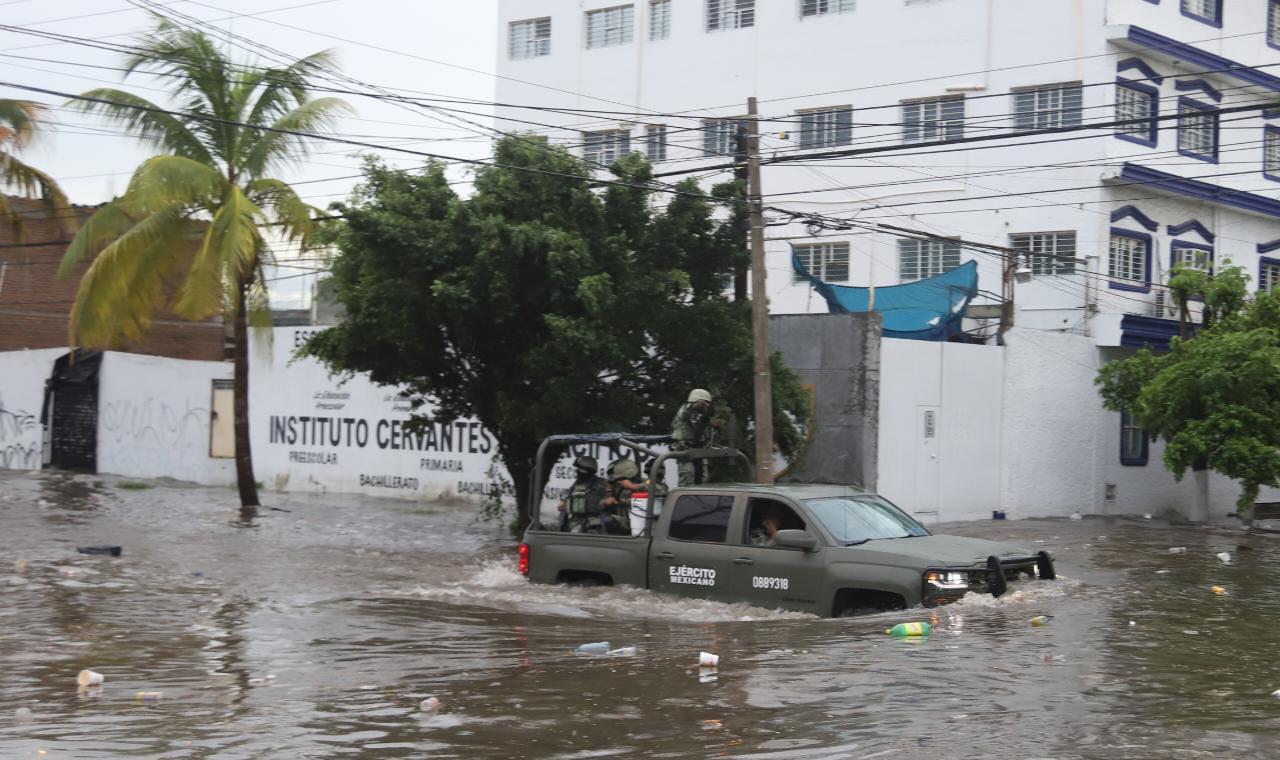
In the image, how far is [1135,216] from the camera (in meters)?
29.7

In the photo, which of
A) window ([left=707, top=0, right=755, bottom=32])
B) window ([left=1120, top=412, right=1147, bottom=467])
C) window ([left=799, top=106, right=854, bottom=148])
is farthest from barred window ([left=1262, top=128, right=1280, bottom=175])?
window ([left=707, top=0, right=755, bottom=32])

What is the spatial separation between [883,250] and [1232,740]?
2764cm

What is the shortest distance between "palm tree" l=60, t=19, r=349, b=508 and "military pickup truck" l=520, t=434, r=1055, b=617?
43.9 feet

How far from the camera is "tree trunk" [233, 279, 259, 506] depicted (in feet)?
84.9

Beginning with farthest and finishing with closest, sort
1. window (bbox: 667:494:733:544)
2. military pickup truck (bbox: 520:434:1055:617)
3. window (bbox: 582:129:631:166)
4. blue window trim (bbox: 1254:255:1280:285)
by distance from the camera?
window (bbox: 582:129:631:166), blue window trim (bbox: 1254:255:1280:285), window (bbox: 667:494:733:544), military pickup truck (bbox: 520:434:1055:617)

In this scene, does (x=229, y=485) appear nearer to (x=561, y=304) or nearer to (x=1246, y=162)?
(x=561, y=304)

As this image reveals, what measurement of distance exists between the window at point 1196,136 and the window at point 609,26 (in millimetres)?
16208

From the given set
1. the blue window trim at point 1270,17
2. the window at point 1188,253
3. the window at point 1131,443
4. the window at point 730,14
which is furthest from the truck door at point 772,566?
the blue window trim at point 1270,17

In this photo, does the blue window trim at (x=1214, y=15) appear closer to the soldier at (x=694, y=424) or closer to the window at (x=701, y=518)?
the soldier at (x=694, y=424)

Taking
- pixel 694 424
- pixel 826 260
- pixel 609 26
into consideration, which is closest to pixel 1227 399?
pixel 694 424

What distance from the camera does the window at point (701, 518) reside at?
11.9 meters

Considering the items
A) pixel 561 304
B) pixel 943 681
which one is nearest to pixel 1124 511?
pixel 561 304

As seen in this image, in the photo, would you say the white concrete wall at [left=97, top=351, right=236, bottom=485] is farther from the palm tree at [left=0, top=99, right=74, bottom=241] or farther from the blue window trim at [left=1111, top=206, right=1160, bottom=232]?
the blue window trim at [left=1111, top=206, right=1160, bottom=232]

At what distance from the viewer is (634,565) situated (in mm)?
12156
